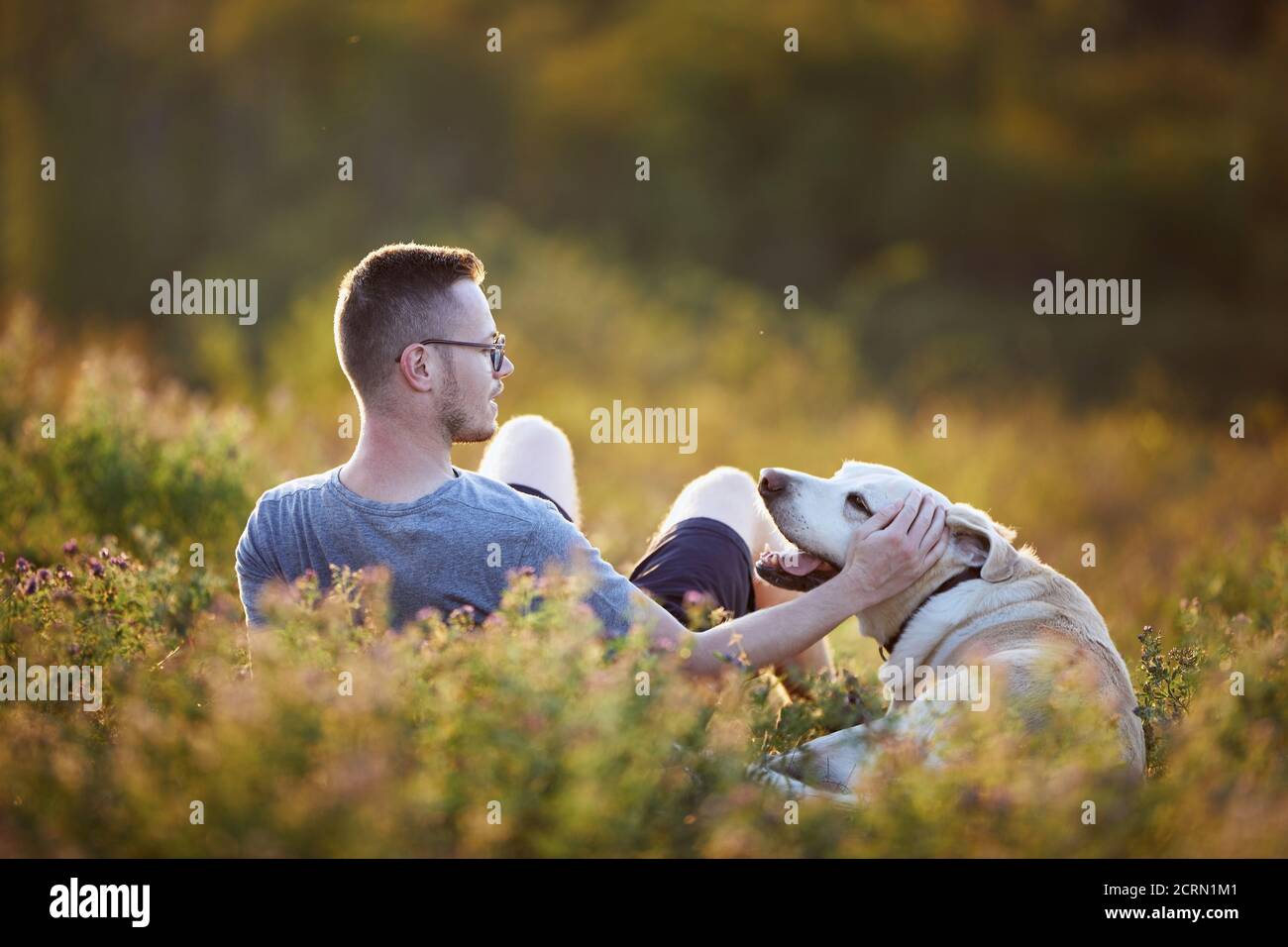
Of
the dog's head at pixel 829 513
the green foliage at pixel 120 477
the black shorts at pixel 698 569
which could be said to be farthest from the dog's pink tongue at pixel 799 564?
the green foliage at pixel 120 477

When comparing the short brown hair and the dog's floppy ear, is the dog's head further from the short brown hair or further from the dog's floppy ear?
the short brown hair

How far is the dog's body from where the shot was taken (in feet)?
10.9

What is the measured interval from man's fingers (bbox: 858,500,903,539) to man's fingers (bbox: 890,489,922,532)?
33 millimetres

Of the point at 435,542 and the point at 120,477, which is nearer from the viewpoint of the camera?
the point at 435,542

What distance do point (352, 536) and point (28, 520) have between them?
2.74 meters

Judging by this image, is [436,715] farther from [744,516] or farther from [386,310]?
[744,516]

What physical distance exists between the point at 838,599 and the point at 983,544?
2.16 ft

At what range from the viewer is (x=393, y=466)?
341cm

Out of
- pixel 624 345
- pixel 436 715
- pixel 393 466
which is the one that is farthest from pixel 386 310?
pixel 624 345

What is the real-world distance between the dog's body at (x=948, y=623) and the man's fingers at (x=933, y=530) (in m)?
0.04
